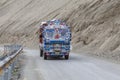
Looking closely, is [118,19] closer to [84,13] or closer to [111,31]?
[111,31]

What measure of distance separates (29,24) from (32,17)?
3.33m

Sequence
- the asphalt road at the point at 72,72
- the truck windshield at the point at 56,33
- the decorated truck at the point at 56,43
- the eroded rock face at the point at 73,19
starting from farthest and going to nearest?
the eroded rock face at the point at 73,19 < the truck windshield at the point at 56,33 < the decorated truck at the point at 56,43 < the asphalt road at the point at 72,72

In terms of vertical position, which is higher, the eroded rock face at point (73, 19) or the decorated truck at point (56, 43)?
the eroded rock face at point (73, 19)

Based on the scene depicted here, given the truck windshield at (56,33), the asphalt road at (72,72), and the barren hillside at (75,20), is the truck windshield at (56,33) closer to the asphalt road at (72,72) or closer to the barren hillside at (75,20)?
the barren hillside at (75,20)

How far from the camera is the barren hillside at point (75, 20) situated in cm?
4597

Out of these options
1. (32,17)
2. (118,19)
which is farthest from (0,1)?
(118,19)

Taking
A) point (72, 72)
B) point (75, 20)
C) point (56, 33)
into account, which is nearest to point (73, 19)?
point (75, 20)

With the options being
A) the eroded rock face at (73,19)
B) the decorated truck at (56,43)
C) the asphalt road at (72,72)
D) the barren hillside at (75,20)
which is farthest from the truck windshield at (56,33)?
the asphalt road at (72,72)

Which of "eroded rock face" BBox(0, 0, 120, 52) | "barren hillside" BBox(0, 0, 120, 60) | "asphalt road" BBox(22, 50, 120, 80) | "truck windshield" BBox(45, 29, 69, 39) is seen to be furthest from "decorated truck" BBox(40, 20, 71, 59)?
"eroded rock face" BBox(0, 0, 120, 52)

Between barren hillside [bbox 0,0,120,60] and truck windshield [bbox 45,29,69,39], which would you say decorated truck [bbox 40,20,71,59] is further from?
barren hillside [bbox 0,0,120,60]

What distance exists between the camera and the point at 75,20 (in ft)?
194

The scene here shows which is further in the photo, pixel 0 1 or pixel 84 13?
pixel 0 1

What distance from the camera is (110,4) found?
176ft

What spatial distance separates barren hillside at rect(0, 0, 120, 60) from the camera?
151 ft
